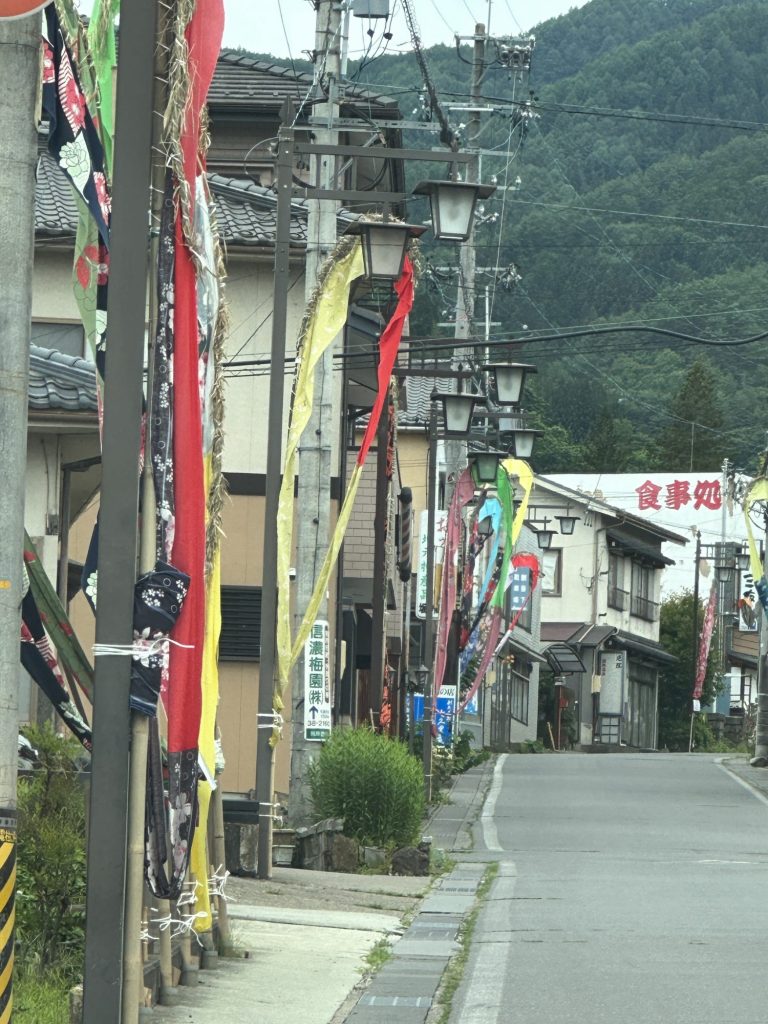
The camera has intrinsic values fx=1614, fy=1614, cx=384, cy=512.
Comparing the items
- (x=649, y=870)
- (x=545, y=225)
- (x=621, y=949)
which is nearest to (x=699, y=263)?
(x=545, y=225)

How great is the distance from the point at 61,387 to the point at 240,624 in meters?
12.4

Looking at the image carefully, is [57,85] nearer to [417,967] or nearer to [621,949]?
[417,967]

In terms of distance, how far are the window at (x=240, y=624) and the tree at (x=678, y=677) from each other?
48010mm

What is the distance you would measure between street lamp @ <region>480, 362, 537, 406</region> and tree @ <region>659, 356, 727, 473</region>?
65.8m

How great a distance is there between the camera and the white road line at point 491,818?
67.9 feet

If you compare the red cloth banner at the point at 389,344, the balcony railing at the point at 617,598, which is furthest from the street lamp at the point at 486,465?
the balcony railing at the point at 617,598

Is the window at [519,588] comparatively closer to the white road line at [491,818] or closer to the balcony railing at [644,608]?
the white road line at [491,818]

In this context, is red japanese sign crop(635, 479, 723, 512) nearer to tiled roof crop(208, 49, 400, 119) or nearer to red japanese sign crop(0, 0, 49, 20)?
tiled roof crop(208, 49, 400, 119)

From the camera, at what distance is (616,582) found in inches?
2825

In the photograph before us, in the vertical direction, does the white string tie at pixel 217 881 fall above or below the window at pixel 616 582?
below

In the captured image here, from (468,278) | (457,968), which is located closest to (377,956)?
(457,968)

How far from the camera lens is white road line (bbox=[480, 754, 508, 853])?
815 inches

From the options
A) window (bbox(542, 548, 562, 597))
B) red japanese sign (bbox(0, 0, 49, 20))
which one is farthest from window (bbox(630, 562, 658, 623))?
red japanese sign (bbox(0, 0, 49, 20))

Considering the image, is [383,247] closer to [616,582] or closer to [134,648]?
[134,648]
